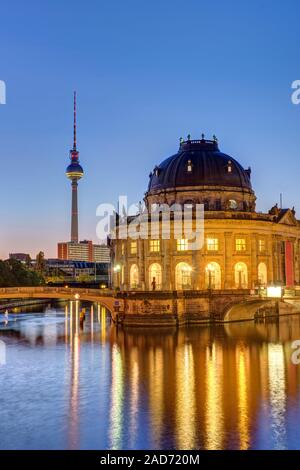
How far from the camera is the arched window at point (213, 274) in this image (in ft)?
301

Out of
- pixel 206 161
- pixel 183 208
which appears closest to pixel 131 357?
pixel 183 208

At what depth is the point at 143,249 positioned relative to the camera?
310 ft

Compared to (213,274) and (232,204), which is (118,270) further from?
(232,204)

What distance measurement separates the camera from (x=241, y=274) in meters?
93.4

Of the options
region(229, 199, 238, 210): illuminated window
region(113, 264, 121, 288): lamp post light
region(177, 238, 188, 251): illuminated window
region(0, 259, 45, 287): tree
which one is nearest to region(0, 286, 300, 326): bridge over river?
region(177, 238, 188, 251): illuminated window

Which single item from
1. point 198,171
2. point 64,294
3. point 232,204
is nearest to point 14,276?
point 64,294

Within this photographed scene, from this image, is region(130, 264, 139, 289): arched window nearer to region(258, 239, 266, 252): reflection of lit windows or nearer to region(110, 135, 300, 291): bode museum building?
region(110, 135, 300, 291): bode museum building

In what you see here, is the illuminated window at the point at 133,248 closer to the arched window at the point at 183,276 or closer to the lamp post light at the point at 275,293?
the arched window at the point at 183,276

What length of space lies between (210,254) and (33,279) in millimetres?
72127

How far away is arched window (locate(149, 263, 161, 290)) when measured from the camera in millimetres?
93812

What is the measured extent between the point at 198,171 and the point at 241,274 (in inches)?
756

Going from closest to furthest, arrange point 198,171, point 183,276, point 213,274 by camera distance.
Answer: point 213,274 < point 183,276 < point 198,171

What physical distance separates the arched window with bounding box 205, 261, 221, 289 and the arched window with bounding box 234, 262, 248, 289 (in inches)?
112

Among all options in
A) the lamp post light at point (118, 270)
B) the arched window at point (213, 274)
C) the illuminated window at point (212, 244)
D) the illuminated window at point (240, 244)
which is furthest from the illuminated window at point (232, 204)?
the lamp post light at point (118, 270)
